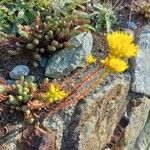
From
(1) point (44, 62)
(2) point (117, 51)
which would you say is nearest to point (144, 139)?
(1) point (44, 62)

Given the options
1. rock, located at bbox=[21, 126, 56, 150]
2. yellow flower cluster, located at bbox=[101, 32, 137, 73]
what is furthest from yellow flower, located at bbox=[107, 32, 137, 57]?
rock, located at bbox=[21, 126, 56, 150]

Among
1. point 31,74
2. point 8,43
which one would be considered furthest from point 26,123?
point 8,43

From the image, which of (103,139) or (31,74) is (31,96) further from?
(103,139)

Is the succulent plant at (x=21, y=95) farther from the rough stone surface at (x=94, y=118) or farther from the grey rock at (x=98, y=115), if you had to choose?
the grey rock at (x=98, y=115)

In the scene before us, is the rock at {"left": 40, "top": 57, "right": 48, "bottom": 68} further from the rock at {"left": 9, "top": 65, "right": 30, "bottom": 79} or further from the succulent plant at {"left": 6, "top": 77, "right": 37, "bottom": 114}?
the succulent plant at {"left": 6, "top": 77, "right": 37, "bottom": 114}

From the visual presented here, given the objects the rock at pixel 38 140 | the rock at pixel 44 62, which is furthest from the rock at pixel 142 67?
the rock at pixel 38 140
